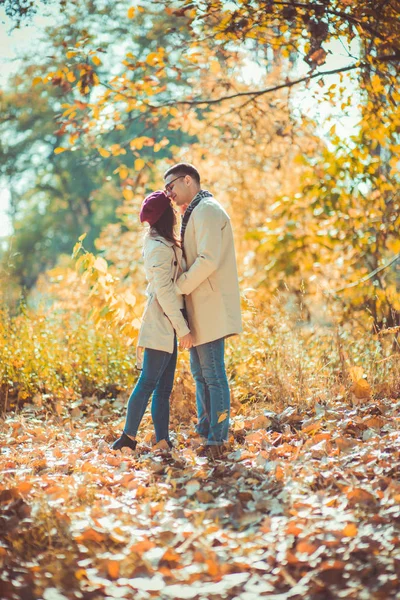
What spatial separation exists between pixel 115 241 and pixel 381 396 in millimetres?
8759

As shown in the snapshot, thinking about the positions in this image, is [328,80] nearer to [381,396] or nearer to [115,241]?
[381,396]

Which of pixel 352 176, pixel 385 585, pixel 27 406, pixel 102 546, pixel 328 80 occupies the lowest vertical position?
pixel 385 585

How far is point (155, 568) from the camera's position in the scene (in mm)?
2396

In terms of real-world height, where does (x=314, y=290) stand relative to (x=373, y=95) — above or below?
below

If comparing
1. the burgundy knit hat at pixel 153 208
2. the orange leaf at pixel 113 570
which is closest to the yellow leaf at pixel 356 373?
the burgundy knit hat at pixel 153 208

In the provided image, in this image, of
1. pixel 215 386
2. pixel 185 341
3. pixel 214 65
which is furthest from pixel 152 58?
pixel 215 386

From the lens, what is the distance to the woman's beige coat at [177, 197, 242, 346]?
390cm

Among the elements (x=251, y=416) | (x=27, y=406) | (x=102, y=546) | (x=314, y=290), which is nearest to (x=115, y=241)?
(x=314, y=290)

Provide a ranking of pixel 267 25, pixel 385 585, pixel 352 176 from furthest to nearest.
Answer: pixel 352 176 < pixel 267 25 < pixel 385 585

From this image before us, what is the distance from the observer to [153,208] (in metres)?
4.02

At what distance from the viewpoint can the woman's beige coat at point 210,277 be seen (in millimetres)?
3900

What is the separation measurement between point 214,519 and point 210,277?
62.8 inches

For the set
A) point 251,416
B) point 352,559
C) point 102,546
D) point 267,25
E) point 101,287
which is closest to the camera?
point 352,559

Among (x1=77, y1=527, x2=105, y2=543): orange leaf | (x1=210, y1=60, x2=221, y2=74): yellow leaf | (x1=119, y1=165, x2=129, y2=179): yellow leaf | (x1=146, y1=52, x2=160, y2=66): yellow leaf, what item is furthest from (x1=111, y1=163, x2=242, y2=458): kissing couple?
(x1=119, y1=165, x2=129, y2=179): yellow leaf
